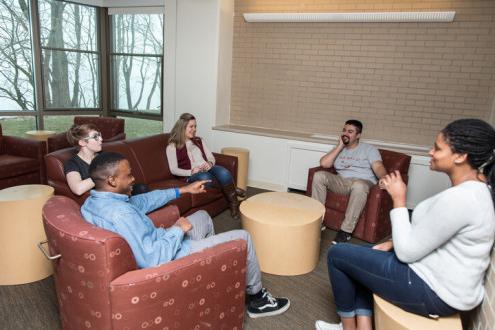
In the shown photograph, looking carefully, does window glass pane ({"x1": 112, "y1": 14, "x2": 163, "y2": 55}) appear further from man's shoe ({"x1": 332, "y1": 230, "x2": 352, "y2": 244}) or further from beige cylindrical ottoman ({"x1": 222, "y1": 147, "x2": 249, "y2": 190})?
man's shoe ({"x1": 332, "y1": 230, "x2": 352, "y2": 244})

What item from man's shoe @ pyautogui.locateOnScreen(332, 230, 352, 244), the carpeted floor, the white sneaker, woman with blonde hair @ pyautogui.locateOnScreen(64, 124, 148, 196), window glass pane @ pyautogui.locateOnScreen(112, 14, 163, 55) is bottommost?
the carpeted floor

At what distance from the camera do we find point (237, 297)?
183 cm

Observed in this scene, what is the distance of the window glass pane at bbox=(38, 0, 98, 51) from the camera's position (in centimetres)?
521

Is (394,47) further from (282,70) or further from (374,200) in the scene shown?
(374,200)

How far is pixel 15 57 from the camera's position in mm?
5039

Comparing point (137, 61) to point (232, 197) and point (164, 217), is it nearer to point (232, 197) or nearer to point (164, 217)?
point (232, 197)

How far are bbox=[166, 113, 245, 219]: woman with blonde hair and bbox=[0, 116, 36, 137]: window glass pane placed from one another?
2.92m

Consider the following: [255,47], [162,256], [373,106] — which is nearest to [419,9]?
[373,106]

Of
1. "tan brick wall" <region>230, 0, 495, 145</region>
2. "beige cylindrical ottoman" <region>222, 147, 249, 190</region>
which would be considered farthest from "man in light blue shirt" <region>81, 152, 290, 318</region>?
"tan brick wall" <region>230, 0, 495, 145</region>

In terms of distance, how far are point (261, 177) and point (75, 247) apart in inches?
140

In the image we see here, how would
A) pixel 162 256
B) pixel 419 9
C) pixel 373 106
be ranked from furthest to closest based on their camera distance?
pixel 373 106 < pixel 419 9 < pixel 162 256

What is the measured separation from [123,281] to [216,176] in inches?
92.5

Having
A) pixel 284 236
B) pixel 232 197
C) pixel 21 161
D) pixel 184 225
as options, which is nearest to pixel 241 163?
pixel 232 197

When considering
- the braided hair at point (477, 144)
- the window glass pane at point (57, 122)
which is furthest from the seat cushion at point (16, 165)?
the braided hair at point (477, 144)
